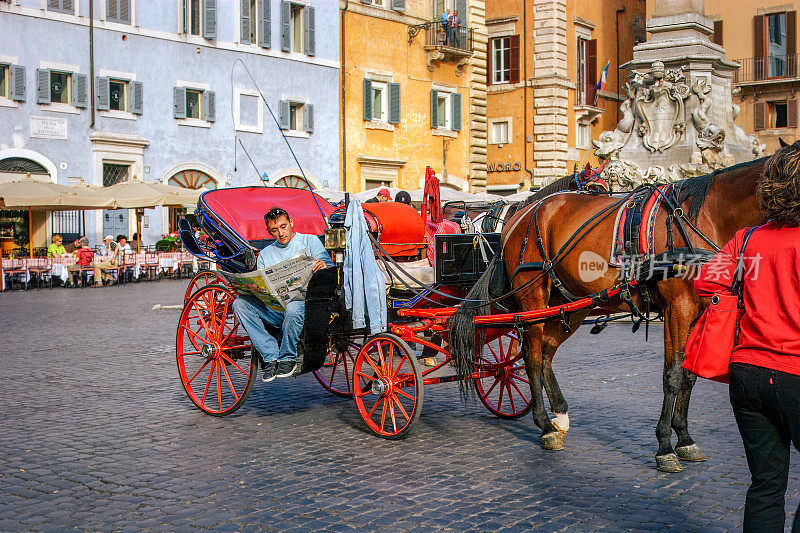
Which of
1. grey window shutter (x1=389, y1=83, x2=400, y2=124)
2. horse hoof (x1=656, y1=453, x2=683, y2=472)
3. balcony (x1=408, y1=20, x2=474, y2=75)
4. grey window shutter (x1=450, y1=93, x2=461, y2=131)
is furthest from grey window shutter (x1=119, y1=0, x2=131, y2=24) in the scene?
horse hoof (x1=656, y1=453, x2=683, y2=472)

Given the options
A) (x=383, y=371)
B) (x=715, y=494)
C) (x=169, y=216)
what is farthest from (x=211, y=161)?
(x=715, y=494)

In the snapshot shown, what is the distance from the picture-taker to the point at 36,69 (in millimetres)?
24672

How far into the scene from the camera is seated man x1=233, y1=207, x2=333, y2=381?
23.0 feet

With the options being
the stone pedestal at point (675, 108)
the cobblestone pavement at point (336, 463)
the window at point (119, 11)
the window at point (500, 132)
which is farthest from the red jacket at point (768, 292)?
the window at point (500, 132)

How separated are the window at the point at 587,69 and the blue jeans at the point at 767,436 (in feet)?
121

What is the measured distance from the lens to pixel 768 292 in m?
3.35

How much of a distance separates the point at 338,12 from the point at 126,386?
24176 millimetres

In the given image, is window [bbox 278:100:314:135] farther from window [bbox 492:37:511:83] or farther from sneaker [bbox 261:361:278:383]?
sneaker [bbox 261:361:278:383]

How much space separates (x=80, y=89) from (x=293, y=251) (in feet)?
66.0

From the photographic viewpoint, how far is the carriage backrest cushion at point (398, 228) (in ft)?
27.2

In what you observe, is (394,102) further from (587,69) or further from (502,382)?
(502,382)

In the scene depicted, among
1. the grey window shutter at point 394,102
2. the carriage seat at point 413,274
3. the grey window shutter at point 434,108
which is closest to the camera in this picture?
the carriage seat at point 413,274

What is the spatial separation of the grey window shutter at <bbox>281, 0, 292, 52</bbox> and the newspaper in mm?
24018

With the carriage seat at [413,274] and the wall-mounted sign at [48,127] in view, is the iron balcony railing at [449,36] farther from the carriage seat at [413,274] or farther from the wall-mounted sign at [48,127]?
the carriage seat at [413,274]
